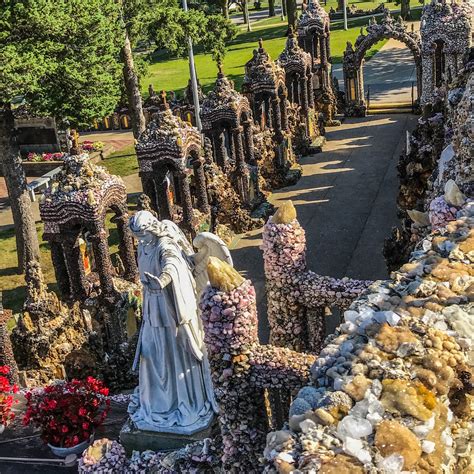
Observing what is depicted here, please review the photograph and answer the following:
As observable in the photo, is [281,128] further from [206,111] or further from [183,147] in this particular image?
[183,147]

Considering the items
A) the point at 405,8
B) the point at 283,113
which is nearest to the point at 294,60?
the point at 283,113

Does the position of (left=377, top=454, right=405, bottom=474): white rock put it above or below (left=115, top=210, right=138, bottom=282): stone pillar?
above

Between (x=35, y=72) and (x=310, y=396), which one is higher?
(x=35, y=72)

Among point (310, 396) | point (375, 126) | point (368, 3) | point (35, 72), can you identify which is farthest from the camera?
point (368, 3)

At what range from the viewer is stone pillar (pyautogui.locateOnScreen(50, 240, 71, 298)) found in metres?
14.7

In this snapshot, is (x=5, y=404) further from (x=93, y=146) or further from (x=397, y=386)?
(x=93, y=146)

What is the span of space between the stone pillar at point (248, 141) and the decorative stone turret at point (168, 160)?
372cm

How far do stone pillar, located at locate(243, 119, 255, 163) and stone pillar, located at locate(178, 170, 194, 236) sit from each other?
4.53 metres

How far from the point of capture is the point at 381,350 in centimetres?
530

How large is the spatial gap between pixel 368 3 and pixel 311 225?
58816 millimetres

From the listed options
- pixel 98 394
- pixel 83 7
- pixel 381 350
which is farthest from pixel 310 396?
pixel 83 7

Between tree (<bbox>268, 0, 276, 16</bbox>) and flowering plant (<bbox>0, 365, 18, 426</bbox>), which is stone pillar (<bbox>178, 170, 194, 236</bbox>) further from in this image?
tree (<bbox>268, 0, 276, 16</bbox>)

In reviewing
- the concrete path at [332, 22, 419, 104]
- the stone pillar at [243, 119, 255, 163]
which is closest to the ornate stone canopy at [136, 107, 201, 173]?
A: the stone pillar at [243, 119, 255, 163]

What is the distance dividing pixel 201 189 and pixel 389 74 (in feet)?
78.8
